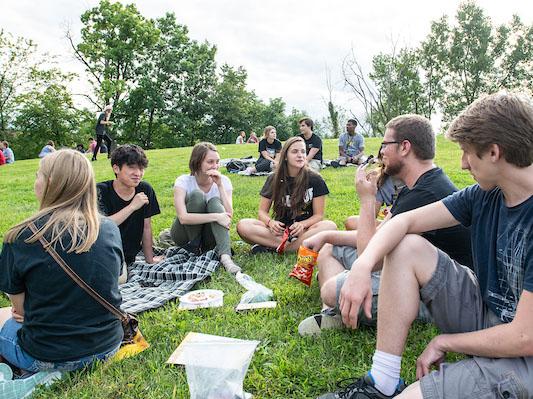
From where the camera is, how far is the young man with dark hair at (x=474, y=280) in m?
1.77

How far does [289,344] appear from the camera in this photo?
2.79 meters

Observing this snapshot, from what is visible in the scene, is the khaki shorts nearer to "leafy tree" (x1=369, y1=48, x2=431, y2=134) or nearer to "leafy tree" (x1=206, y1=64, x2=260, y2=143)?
"leafy tree" (x1=369, y1=48, x2=431, y2=134)

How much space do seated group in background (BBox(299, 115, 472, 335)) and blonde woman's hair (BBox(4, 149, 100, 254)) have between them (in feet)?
4.91

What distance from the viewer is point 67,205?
246 cm

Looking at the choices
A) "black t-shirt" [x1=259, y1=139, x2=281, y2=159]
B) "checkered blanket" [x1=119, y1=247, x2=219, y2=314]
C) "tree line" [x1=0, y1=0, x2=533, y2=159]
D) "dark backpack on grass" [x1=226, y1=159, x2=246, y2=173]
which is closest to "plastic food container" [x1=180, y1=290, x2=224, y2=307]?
"checkered blanket" [x1=119, y1=247, x2=219, y2=314]

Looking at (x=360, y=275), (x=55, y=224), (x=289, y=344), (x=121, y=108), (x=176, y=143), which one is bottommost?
(x=289, y=344)

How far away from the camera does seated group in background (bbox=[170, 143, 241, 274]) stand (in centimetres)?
466

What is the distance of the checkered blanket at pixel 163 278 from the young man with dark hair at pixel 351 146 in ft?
24.9

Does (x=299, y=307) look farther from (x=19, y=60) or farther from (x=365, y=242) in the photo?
(x=19, y=60)

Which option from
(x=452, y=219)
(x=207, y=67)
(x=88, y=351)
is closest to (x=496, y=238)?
(x=452, y=219)

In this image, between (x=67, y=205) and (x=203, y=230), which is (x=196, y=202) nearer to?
(x=203, y=230)

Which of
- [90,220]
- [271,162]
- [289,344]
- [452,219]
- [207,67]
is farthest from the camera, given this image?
[207,67]

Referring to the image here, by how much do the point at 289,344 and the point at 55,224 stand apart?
1.54m

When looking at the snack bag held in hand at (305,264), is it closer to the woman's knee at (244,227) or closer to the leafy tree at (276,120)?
the woman's knee at (244,227)
